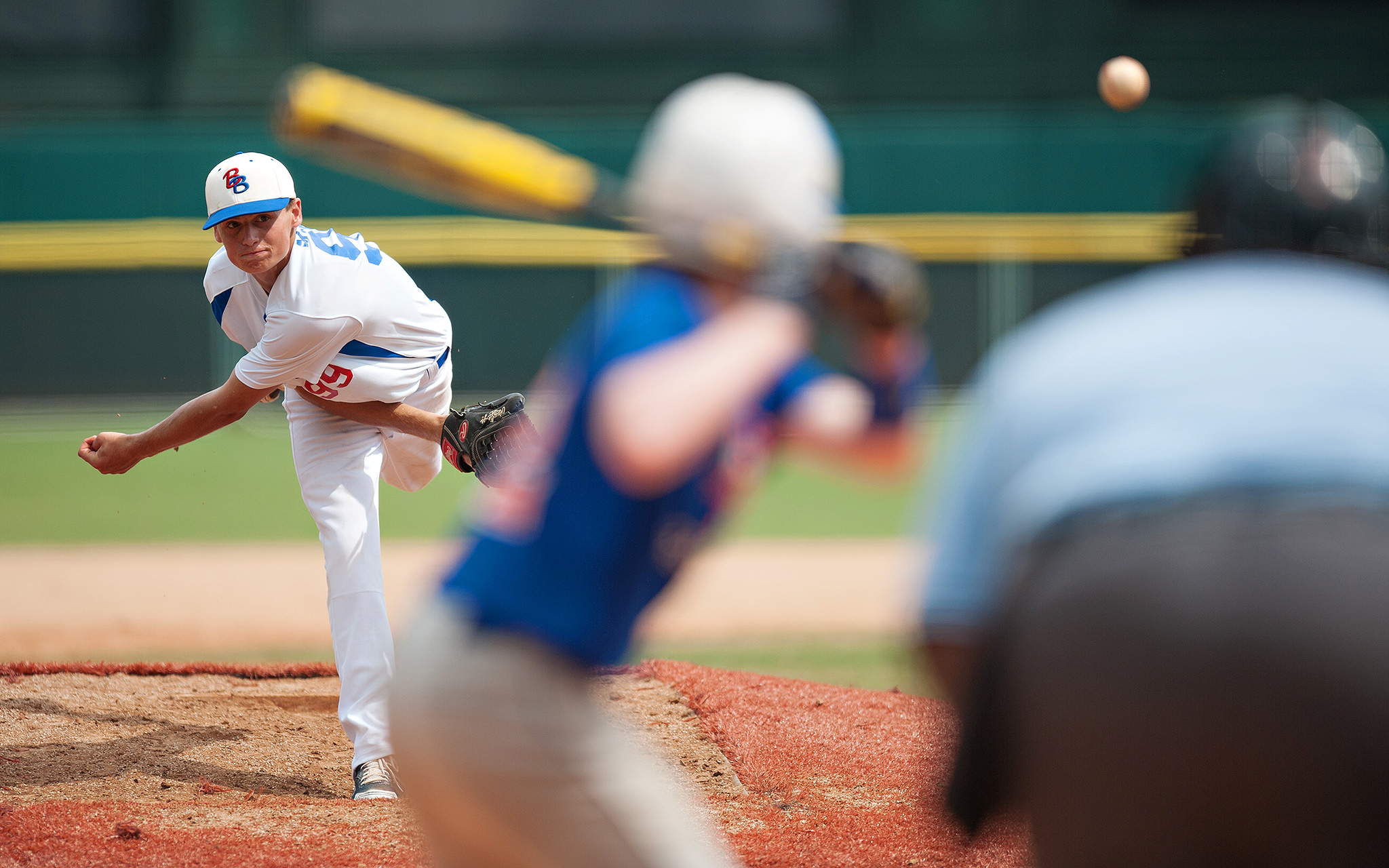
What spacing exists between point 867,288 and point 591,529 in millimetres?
475

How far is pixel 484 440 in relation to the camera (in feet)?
15.1

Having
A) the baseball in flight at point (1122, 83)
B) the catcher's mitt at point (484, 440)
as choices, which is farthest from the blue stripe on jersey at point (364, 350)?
the baseball in flight at point (1122, 83)

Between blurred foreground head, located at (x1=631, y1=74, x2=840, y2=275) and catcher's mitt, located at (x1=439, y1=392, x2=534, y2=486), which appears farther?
catcher's mitt, located at (x1=439, y1=392, x2=534, y2=486)

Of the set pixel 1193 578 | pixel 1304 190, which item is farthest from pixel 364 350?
pixel 1193 578

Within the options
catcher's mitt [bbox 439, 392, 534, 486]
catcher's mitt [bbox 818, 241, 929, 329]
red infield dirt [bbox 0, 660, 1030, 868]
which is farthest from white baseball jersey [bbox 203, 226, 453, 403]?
catcher's mitt [bbox 818, 241, 929, 329]

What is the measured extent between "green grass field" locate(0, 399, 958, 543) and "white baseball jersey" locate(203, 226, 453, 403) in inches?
159

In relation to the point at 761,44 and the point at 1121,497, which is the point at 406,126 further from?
the point at 761,44

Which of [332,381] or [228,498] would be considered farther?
[228,498]

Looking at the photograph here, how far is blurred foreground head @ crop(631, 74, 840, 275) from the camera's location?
163 cm

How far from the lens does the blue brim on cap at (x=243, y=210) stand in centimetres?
405

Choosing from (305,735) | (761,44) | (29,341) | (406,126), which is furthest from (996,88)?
(406,126)

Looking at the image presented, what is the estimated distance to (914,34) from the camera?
733 inches

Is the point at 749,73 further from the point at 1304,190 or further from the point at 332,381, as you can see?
the point at 1304,190

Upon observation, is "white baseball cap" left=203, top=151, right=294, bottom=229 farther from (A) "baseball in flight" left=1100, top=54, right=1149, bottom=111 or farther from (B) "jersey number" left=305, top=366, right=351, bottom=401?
(A) "baseball in flight" left=1100, top=54, right=1149, bottom=111
